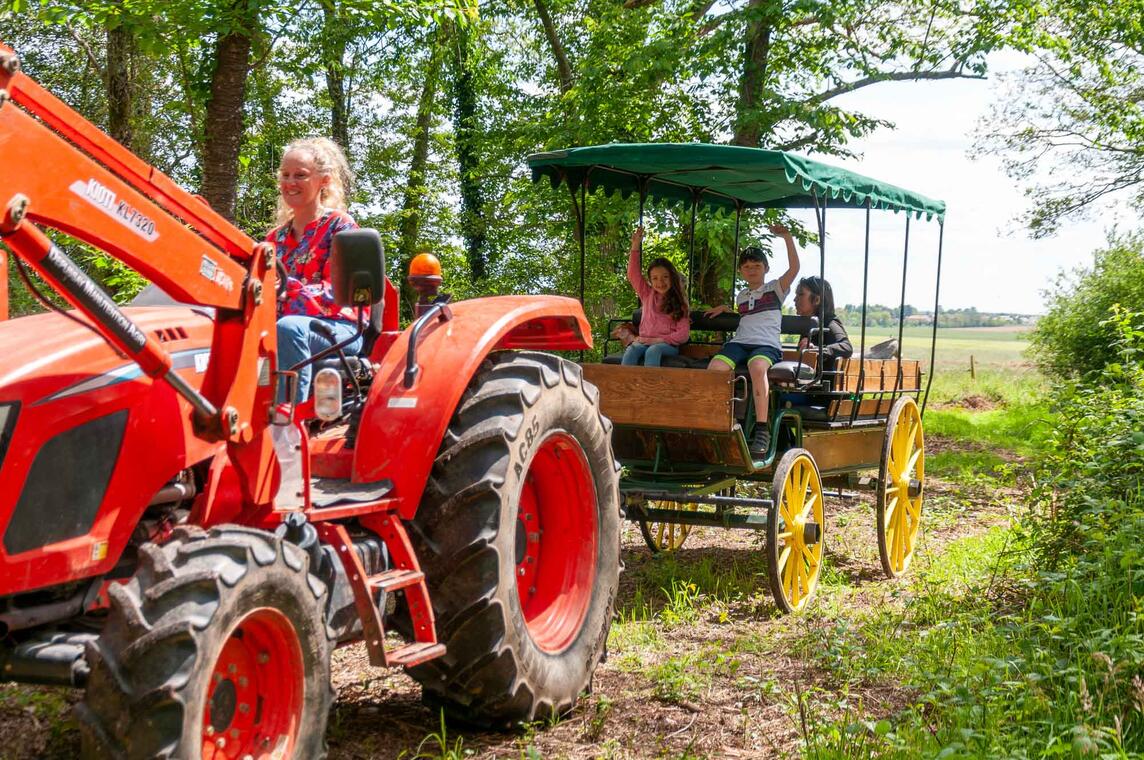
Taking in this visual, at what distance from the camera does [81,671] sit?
9.00 ft

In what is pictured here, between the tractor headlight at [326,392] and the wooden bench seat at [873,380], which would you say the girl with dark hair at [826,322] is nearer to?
the wooden bench seat at [873,380]

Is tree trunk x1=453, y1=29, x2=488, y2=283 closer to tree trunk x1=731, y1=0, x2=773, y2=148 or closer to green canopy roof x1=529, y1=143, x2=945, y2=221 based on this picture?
tree trunk x1=731, y1=0, x2=773, y2=148

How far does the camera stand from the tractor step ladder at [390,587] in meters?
3.50

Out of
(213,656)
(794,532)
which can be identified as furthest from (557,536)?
(794,532)

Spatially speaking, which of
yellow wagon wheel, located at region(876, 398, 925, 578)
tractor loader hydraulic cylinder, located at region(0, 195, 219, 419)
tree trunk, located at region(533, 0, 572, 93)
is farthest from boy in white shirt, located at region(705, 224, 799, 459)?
tree trunk, located at region(533, 0, 572, 93)

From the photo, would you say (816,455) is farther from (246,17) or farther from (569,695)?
(246,17)

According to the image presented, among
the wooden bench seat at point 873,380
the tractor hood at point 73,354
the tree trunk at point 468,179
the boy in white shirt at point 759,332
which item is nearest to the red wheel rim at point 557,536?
the tractor hood at point 73,354

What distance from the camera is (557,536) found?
482 centimetres

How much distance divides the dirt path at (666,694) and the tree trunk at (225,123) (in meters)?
5.82

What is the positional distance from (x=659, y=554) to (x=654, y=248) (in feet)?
20.3

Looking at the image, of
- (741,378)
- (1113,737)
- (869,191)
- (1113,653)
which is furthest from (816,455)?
(1113,737)

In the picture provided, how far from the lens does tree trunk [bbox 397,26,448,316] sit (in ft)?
75.4

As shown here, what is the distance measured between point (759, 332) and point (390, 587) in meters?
→ 4.14

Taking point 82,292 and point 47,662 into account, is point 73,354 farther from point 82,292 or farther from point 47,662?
point 47,662
